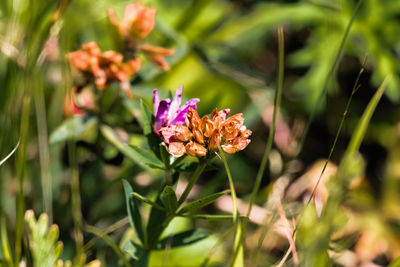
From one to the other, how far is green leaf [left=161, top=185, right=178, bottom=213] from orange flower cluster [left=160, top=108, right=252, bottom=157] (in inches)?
2.3

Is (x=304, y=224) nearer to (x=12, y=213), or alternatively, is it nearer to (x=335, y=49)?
(x=12, y=213)

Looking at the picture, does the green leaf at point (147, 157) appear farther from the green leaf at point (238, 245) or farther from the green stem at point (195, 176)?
the green leaf at point (238, 245)

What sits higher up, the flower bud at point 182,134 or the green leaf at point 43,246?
the flower bud at point 182,134

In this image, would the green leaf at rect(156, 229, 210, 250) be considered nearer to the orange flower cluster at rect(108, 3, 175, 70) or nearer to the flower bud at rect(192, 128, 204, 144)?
the flower bud at rect(192, 128, 204, 144)

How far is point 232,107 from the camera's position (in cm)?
192

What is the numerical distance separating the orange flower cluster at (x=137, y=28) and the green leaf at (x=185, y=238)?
464 millimetres

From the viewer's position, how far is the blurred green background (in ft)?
3.97

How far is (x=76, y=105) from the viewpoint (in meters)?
1.22

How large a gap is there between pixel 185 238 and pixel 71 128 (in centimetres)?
37

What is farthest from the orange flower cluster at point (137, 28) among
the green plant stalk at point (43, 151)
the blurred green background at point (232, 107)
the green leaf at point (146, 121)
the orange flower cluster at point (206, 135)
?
the orange flower cluster at point (206, 135)

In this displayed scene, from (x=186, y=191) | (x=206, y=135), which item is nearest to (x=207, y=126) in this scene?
(x=206, y=135)

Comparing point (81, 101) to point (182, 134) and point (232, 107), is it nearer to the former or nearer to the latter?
point (182, 134)

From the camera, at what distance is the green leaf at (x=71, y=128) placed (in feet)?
3.57

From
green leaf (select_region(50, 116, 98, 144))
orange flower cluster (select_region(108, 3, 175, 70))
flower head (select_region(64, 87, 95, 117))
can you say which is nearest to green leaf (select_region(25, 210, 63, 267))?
green leaf (select_region(50, 116, 98, 144))
